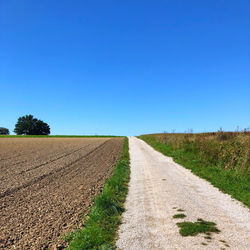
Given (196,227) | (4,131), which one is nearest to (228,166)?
(196,227)

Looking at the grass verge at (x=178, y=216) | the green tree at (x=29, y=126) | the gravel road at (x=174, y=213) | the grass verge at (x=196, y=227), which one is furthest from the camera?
the green tree at (x=29, y=126)

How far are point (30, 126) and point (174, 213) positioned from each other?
127378 millimetres

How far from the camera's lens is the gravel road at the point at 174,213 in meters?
5.04

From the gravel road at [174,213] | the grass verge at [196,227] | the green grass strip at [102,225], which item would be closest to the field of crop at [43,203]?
the green grass strip at [102,225]

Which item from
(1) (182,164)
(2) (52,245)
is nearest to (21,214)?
(2) (52,245)

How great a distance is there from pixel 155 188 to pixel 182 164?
7.21m

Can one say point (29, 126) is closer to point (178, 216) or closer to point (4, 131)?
point (4, 131)

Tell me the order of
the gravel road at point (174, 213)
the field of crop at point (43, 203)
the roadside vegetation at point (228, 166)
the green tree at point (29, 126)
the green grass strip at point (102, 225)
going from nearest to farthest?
the gravel road at point (174, 213) → the green grass strip at point (102, 225) → the field of crop at point (43, 203) → the roadside vegetation at point (228, 166) → the green tree at point (29, 126)

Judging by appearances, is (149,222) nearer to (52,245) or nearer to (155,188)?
(52,245)

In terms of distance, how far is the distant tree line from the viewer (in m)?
121

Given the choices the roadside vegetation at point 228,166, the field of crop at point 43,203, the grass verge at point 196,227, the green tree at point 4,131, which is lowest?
the field of crop at point 43,203

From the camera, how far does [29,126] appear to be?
121 metres

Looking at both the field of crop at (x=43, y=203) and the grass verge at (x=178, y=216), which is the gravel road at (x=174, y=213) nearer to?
the grass verge at (x=178, y=216)

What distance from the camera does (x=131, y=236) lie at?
17.9ft
